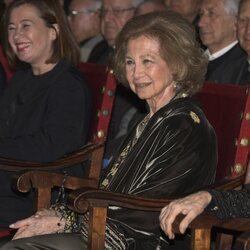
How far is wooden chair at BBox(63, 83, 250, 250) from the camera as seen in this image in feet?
10.2

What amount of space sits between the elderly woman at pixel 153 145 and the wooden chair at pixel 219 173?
13cm

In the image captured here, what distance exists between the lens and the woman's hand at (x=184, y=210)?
3.01 metres

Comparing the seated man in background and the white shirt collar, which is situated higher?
the white shirt collar

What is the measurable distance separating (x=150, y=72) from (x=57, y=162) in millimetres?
714

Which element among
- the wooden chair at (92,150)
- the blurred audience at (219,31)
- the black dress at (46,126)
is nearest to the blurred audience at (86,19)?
the blurred audience at (219,31)

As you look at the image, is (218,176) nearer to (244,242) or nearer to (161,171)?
(161,171)

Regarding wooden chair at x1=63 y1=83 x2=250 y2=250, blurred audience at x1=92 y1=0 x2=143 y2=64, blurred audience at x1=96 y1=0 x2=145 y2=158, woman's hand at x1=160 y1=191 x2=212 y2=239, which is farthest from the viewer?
blurred audience at x1=92 y1=0 x2=143 y2=64

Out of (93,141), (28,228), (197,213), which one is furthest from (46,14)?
(197,213)

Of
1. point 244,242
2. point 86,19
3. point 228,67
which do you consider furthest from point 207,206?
point 86,19

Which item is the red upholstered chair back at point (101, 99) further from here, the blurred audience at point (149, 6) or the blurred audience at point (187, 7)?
the blurred audience at point (187, 7)

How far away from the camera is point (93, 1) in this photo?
22.4ft

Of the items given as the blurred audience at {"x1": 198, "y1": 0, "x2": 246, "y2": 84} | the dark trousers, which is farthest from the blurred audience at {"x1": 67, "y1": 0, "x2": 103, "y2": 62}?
the dark trousers

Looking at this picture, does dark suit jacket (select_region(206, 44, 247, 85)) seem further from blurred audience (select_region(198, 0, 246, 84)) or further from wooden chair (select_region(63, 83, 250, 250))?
wooden chair (select_region(63, 83, 250, 250))

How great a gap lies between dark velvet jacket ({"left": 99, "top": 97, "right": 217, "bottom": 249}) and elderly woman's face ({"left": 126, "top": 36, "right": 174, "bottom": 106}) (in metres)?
0.12
